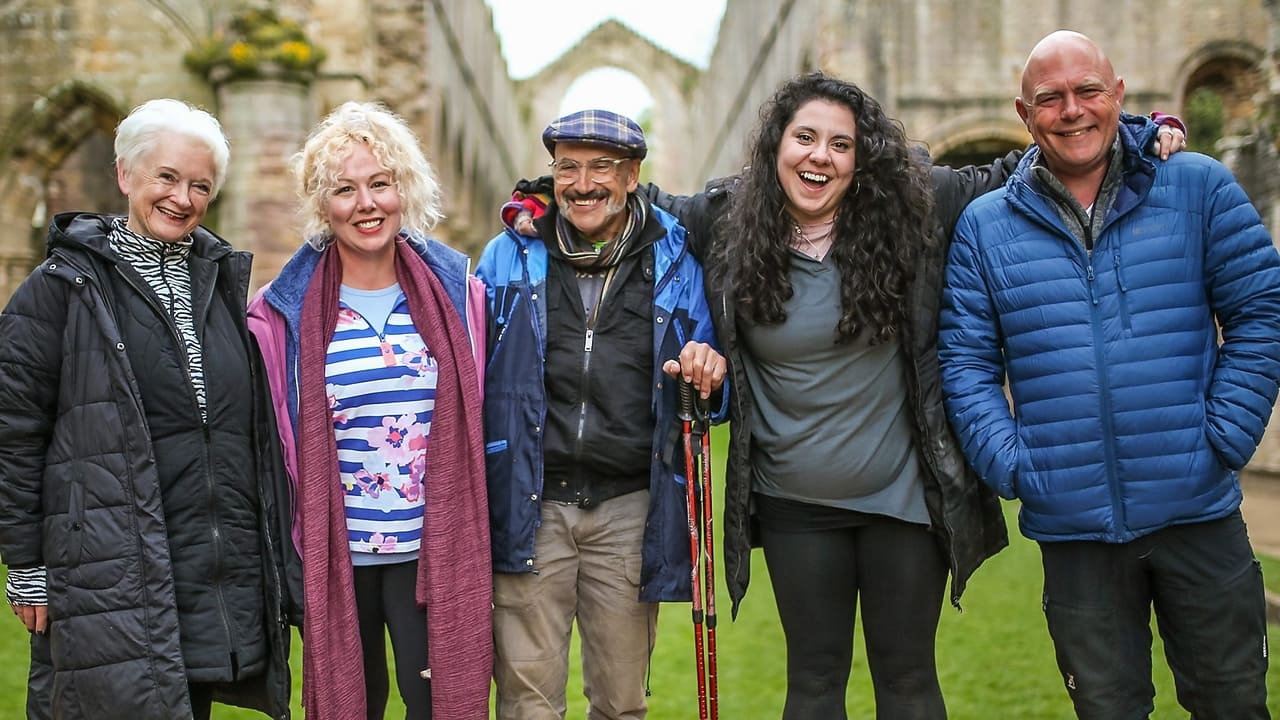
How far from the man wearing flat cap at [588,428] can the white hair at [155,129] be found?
955 millimetres

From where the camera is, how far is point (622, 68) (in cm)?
4666

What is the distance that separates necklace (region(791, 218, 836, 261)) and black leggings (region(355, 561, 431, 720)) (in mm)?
1526

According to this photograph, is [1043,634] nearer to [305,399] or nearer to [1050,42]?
[1050,42]

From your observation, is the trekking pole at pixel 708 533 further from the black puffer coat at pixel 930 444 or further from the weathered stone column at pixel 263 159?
the weathered stone column at pixel 263 159

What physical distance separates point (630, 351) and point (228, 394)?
3.88ft

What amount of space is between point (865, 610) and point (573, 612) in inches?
36.3

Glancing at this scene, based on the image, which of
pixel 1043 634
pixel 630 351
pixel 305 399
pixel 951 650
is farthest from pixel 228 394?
pixel 1043 634

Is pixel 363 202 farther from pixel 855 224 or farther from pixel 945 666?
pixel 945 666

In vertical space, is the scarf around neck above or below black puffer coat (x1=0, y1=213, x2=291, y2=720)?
above

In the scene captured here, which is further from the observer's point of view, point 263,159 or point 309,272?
point 263,159

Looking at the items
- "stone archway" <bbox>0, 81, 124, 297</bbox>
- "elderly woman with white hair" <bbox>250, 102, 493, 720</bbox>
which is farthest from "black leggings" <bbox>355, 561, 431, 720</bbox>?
"stone archway" <bbox>0, 81, 124, 297</bbox>

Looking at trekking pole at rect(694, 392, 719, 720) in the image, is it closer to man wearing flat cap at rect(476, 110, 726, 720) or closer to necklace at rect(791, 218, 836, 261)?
man wearing flat cap at rect(476, 110, 726, 720)

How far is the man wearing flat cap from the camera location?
3363 millimetres

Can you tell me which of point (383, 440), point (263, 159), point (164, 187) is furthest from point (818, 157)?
point (263, 159)
